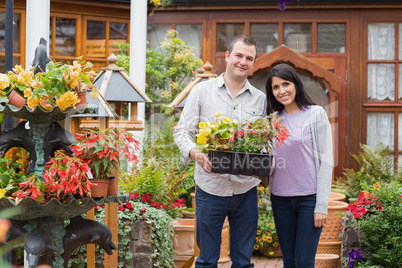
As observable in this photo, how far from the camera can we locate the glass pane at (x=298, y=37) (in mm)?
8172

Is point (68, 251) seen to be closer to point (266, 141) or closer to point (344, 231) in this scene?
point (266, 141)

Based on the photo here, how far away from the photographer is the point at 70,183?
276cm

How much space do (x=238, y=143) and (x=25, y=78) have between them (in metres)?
1.22

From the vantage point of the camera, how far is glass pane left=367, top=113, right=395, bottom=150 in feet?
26.7

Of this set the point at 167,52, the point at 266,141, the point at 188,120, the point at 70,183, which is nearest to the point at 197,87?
the point at 188,120

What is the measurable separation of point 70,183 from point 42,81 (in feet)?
1.81

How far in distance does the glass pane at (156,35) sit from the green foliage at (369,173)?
343cm

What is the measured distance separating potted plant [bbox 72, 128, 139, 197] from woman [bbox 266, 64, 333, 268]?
0.97m

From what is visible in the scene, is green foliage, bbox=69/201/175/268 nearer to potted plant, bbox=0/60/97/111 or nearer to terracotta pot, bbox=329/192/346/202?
potted plant, bbox=0/60/97/111

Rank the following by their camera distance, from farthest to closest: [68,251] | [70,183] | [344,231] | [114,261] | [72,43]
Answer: [72,43] < [344,231] < [114,261] < [68,251] < [70,183]

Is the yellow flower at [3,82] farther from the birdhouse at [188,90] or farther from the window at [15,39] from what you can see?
the window at [15,39]

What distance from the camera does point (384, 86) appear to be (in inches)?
320

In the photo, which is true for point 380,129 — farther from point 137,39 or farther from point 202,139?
point 202,139

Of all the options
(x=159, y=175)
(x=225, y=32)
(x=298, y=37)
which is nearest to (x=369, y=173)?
(x=298, y=37)
